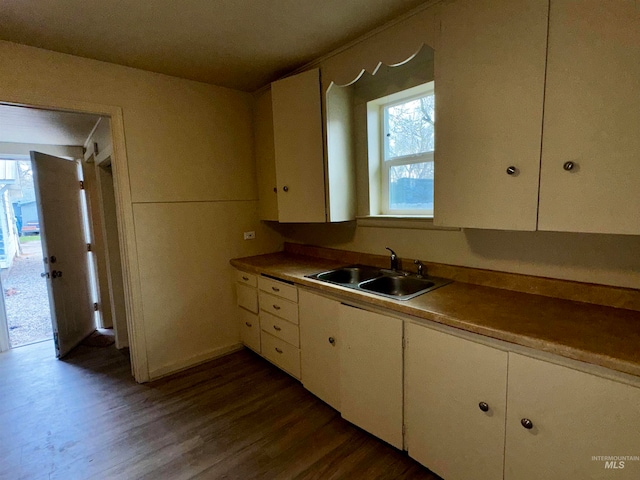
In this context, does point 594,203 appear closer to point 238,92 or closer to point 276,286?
point 276,286

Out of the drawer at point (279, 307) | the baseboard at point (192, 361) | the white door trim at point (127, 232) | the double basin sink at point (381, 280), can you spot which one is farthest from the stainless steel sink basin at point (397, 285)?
the white door trim at point (127, 232)

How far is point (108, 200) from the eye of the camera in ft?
10.5

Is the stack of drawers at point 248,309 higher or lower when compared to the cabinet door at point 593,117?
lower

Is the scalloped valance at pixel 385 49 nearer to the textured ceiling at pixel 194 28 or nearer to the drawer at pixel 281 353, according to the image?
the textured ceiling at pixel 194 28

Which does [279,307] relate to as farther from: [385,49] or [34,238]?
[34,238]

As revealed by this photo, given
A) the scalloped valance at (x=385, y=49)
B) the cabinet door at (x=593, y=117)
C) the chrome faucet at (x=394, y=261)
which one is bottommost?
the chrome faucet at (x=394, y=261)

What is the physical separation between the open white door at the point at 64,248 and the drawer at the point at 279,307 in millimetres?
2097

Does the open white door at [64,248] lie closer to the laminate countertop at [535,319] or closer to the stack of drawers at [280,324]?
the stack of drawers at [280,324]

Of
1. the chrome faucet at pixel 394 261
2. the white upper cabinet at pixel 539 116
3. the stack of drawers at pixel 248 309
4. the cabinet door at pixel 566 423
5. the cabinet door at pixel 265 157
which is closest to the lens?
the cabinet door at pixel 566 423

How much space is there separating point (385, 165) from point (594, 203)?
1415 mm

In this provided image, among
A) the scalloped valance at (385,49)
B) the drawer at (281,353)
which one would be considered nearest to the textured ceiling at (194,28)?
the scalloped valance at (385,49)

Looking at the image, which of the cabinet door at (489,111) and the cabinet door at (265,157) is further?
the cabinet door at (265,157)

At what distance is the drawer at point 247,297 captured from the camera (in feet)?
9.07

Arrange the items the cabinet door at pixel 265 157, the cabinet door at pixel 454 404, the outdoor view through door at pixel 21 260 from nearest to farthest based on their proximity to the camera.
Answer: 1. the cabinet door at pixel 454 404
2. the cabinet door at pixel 265 157
3. the outdoor view through door at pixel 21 260
